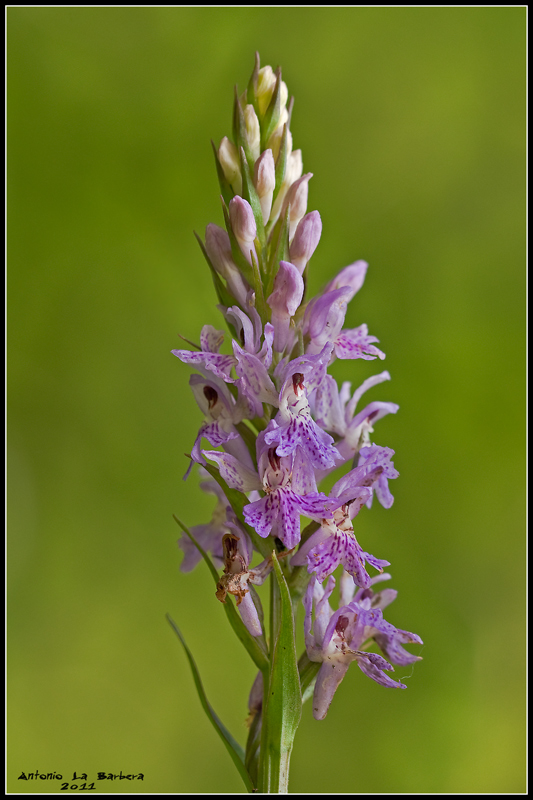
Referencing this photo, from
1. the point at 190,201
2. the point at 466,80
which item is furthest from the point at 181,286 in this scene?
the point at 466,80

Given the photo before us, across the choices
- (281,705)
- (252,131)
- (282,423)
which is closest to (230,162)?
(252,131)

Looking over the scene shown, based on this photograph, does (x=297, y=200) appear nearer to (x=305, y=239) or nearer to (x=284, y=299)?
(x=305, y=239)

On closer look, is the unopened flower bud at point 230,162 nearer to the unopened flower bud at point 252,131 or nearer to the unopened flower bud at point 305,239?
the unopened flower bud at point 252,131

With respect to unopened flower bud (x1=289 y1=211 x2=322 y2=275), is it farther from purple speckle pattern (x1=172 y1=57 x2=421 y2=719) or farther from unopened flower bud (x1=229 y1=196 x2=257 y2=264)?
unopened flower bud (x1=229 y1=196 x2=257 y2=264)

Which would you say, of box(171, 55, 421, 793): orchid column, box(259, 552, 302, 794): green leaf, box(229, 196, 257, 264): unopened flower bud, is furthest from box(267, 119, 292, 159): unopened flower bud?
box(259, 552, 302, 794): green leaf

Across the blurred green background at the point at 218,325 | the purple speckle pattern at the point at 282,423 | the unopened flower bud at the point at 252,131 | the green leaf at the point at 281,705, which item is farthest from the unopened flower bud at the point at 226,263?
the blurred green background at the point at 218,325
